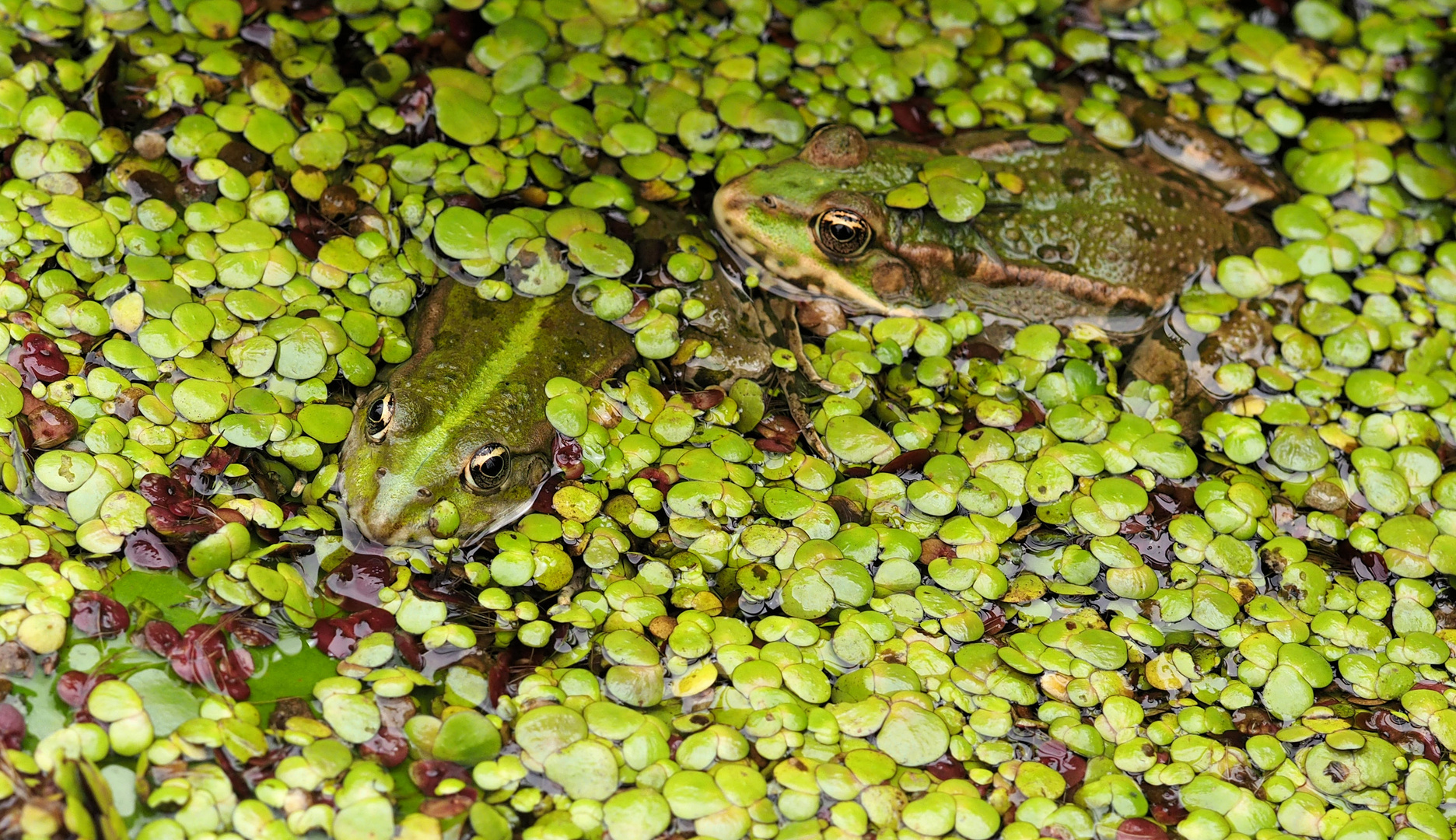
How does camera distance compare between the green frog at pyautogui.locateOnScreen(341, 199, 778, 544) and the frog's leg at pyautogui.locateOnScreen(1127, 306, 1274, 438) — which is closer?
the green frog at pyautogui.locateOnScreen(341, 199, 778, 544)

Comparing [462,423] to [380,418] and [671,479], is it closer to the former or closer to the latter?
[380,418]

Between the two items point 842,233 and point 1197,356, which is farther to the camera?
point 1197,356

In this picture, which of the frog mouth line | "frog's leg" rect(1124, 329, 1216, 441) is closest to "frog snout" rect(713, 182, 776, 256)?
the frog mouth line

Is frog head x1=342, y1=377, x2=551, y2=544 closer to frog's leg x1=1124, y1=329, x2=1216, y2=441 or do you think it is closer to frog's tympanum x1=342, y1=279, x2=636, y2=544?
frog's tympanum x1=342, y1=279, x2=636, y2=544

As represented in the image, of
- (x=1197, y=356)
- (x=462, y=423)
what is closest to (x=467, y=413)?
(x=462, y=423)

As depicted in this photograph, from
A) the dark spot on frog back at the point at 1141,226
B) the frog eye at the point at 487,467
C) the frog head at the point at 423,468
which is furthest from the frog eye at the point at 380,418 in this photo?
the dark spot on frog back at the point at 1141,226

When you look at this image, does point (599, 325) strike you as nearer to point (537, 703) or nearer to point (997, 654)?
point (537, 703)

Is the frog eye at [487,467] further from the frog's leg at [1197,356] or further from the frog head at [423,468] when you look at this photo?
the frog's leg at [1197,356]
